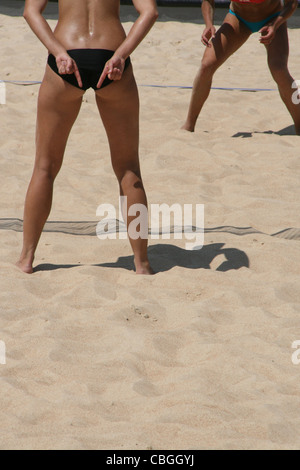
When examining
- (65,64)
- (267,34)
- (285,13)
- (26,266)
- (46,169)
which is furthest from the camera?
(285,13)

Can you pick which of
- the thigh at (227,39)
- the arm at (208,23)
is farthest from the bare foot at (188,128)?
the arm at (208,23)

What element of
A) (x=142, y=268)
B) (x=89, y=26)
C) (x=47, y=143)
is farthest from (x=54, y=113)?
(x=142, y=268)

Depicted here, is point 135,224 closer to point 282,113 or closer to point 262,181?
point 262,181

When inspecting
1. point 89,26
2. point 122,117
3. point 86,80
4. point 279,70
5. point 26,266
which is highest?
point 279,70

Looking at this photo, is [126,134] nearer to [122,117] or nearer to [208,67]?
[122,117]

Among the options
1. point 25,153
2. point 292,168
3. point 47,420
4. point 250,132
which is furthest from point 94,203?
point 47,420

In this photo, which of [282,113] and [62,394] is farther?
[282,113]

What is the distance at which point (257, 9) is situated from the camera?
5531mm

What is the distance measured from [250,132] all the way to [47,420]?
430cm

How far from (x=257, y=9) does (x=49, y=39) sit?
2.83m

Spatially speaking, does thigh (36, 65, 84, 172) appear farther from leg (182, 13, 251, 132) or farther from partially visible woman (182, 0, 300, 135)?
leg (182, 13, 251, 132)

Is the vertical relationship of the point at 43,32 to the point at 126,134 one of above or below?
above

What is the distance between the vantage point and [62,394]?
2.56 metres

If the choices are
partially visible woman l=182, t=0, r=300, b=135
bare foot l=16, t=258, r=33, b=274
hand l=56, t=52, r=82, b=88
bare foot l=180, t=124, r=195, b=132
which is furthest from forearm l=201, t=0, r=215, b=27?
bare foot l=16, t=258, r=33, b=274
